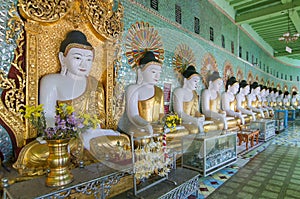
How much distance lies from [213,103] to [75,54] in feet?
13.0

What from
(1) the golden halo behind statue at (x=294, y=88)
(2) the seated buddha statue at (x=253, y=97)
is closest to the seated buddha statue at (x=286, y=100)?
(1) the golden halo behind statue at (x=294, y=88)

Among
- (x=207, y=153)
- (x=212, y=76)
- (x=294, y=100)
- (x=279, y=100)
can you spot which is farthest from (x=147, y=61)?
(x=294, y=100)

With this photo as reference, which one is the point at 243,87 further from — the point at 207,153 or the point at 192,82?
the point at 207,153

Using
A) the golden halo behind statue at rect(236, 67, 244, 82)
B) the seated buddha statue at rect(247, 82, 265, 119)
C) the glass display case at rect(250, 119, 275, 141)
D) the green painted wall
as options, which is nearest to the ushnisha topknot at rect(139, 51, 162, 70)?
the green painted wall

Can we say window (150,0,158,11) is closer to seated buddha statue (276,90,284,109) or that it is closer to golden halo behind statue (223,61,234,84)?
golden halo behind statue (223,61,234,84)

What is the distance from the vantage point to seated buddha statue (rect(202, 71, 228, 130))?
4.66m

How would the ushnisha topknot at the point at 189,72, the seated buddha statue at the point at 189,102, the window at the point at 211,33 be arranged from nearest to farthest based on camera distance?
the seated buddha statue at the point at 189,102, the ushnisha topknot at the point at 189,72, the window at the point at 211,33

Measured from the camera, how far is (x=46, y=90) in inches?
89.0

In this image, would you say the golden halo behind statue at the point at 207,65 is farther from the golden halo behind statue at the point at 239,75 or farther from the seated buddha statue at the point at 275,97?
the seated buddha statue at the point at 275,97

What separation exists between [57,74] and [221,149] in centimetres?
278

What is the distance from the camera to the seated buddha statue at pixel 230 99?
572cm

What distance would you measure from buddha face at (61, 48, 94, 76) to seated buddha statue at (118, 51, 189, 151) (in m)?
0.90

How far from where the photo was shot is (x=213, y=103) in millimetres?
5273

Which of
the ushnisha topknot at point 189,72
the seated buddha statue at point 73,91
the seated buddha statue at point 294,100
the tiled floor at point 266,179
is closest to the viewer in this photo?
the seated buddha statue at point 73,91
